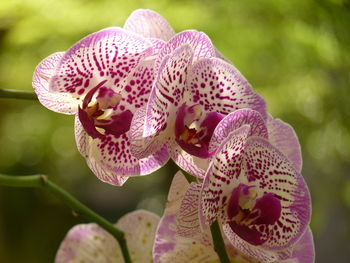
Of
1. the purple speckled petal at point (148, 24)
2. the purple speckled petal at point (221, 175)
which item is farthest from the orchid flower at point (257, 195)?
the purple speckled petal at point (148, 24)

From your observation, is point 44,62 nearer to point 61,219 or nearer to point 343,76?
point 343,76

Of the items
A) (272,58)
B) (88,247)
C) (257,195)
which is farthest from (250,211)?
(272,58)

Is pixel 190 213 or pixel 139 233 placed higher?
pixel 190 213

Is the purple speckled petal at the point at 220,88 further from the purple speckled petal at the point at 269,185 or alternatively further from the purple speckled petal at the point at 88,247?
the purple speckled petal at the point at 88,247

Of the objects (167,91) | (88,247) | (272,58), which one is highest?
(167,91)

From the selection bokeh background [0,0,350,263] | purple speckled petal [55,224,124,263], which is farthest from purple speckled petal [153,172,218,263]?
bokeh background [0,0,350,263]

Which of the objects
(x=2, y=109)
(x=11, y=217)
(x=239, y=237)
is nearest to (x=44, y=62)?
(x=239, y=237)

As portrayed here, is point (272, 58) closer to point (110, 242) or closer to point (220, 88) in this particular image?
point (110, 242)

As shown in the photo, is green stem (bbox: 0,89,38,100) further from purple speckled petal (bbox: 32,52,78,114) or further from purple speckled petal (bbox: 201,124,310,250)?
purple speckled petal (bbox: 201,124,310,250)

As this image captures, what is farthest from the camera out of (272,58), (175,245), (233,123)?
(272,58)
